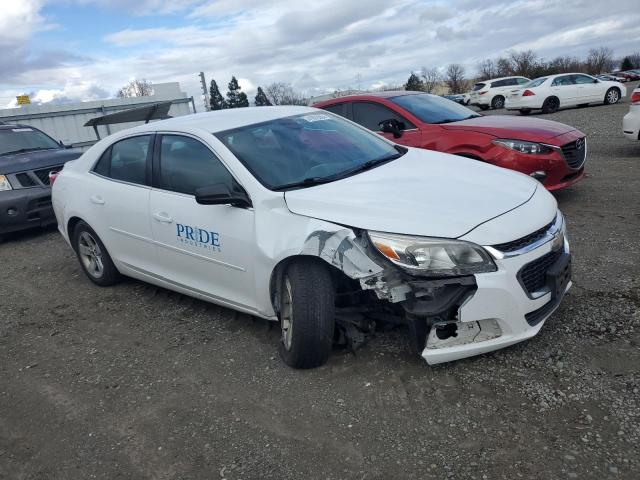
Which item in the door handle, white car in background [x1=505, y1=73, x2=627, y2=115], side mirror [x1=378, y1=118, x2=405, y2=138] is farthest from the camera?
white car in background [x1=505, y1=73, x2=627, y2=115]

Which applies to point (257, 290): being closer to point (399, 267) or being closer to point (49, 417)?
point (399, 267)

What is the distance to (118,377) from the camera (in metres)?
3.53

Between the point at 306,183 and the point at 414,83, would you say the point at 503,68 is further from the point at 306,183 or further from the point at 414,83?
the point at 306,183

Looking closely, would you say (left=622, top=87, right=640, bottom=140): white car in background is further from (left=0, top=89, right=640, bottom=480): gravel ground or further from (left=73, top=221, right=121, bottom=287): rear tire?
(left=73, top=221, right=121, bottom=287): rear tire

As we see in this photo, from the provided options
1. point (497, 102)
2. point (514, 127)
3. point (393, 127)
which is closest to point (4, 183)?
point (393, 127)

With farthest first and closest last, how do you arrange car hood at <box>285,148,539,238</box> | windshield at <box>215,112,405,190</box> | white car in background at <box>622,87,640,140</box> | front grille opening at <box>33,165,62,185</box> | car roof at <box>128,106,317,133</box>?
white car in background at <box>622,87,640,140</box> < front grille opening at <box>33,165,62,185</box> < car roof at <box>128,106,317,133</box> < windshield at <box>215,112,405,190</box> < car hood at <box>285,148,539,238</box>

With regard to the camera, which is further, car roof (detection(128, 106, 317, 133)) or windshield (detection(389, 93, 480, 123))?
windshield (detection(389, 93, 480, 123))

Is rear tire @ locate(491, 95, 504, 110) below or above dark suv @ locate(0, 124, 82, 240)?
below

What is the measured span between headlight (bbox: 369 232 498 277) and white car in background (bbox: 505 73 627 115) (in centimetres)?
1964

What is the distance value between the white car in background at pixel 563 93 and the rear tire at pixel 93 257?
19072mm

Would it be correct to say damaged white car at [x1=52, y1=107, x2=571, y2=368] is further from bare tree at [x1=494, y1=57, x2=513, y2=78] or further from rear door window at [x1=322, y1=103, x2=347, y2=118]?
bare tree at [x1=494, y1=57, x2=513, y2=78]

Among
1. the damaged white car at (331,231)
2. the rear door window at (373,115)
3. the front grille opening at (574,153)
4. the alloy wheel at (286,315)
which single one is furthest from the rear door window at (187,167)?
the front grille opening at (574,153)

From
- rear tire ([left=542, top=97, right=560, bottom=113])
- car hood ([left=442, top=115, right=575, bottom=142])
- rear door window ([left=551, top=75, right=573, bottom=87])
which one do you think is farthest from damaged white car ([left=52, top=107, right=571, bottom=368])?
rear door window ([left=551, top=75, right=573, bottom=87])

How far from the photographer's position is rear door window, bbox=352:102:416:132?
21.9 feet
